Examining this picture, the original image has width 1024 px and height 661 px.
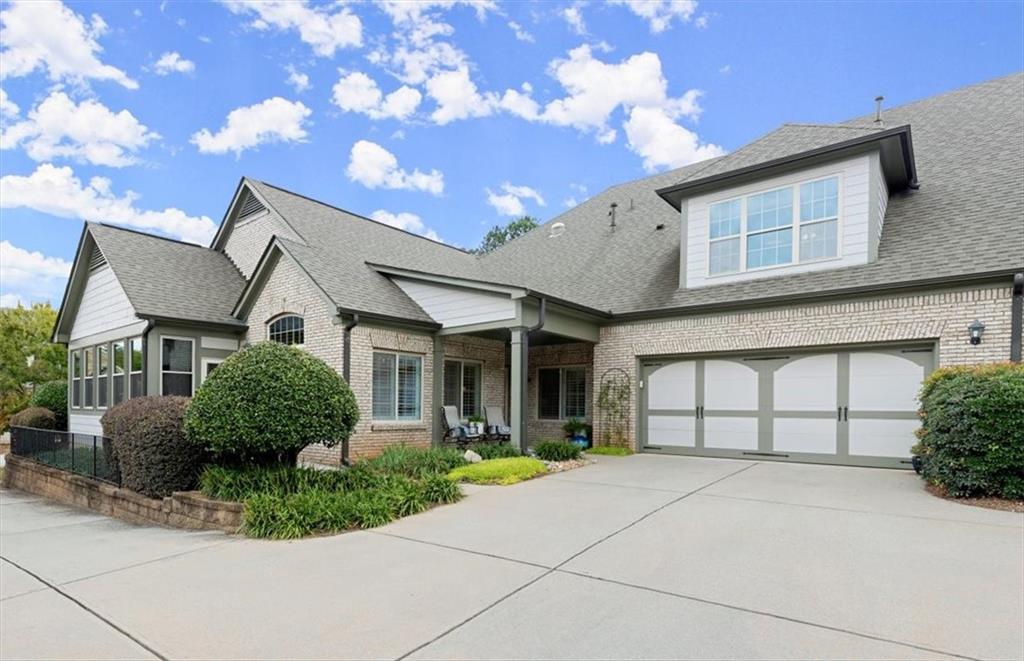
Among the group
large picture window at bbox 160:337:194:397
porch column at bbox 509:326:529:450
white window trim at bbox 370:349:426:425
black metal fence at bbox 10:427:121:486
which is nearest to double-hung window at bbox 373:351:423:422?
white window trim at bbox 370:349:426:425

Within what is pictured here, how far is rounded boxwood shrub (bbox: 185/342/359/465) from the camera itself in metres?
7.16

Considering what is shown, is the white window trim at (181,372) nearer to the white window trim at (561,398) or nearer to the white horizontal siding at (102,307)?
the white horizontal siding at (102,307)

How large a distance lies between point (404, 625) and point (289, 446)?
434cm

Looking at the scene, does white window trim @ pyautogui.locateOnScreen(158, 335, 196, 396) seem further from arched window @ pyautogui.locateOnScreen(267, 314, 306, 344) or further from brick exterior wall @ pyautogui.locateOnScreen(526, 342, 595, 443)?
brick exterior wall @ pyautogui.locateOnScreen(526, 342, 595, 443)

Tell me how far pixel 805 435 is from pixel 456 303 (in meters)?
7.52

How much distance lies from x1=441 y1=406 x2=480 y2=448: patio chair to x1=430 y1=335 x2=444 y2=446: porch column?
0.18m

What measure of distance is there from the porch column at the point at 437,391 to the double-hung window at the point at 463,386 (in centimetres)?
95

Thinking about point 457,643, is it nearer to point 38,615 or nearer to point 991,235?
point 38,615

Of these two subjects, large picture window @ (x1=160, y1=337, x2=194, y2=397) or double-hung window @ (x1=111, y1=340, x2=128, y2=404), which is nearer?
large picture window @ (x1=160, y1=337, x2=194, y2=397)

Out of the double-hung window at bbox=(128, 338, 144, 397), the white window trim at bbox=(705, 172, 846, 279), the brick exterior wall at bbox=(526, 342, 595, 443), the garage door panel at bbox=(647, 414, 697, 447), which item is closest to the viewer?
the white window trim at bbox=(705, 172, 846, 279)

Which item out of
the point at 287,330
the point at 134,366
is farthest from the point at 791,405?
the point at 134,366

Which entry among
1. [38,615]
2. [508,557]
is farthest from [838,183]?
[38,615]

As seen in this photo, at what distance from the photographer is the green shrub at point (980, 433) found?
6.84 metres

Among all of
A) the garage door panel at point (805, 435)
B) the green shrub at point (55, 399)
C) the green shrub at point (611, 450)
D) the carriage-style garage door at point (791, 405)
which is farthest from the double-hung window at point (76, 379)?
the garage door panel at point (805, 435)
